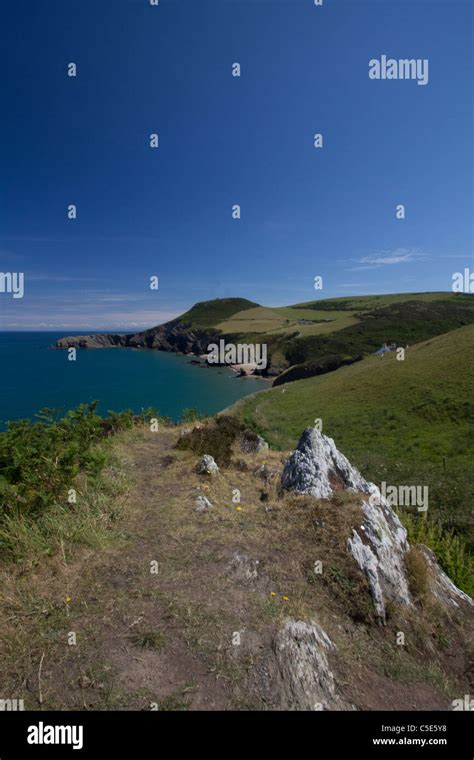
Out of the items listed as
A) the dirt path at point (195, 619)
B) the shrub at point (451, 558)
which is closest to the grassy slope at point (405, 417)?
the shrub at point (451, 558)

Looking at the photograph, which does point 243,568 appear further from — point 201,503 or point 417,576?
point 417,576

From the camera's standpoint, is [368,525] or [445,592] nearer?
[368,525]

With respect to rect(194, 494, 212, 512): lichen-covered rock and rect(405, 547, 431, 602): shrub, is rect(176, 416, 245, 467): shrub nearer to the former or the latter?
rect(194, 494, 212, 512): lichen-covered rock

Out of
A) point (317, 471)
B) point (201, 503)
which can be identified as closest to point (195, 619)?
point (201, 503)
